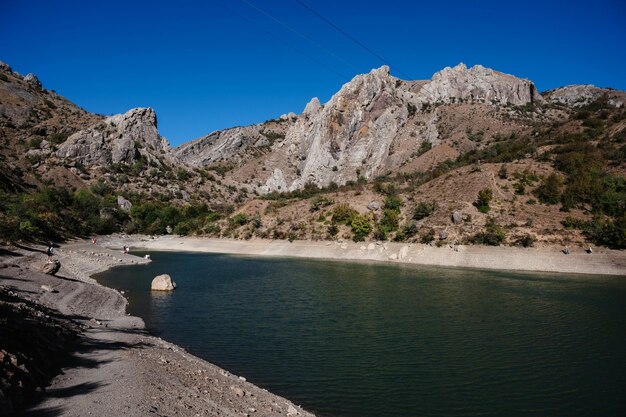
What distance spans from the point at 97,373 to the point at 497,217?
5310 centimetres

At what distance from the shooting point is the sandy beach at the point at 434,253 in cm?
4168

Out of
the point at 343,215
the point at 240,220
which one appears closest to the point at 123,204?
the point at 240,220

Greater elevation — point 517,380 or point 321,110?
point 321,110

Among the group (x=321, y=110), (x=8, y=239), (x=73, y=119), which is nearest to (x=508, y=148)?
(x=321, y=110)

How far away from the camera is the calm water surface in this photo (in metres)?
12.4

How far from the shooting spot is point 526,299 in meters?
27.6

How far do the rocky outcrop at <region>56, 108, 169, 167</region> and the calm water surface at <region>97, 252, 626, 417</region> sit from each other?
89834 mm

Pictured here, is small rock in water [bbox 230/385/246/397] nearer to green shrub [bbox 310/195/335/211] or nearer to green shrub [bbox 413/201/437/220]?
green shrub [bbox 413/201/437/220]

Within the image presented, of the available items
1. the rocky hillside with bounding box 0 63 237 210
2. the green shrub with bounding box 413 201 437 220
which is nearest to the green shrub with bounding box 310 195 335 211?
the green shrub with bounding box 413 201 437 220

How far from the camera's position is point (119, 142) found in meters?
117

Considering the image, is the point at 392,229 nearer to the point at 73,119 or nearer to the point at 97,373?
the point at 97,373

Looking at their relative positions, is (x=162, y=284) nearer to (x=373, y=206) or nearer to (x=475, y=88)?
(x=373, y=206)

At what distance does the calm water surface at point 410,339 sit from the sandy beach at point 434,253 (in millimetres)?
7231

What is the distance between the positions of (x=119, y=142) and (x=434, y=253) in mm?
103533
